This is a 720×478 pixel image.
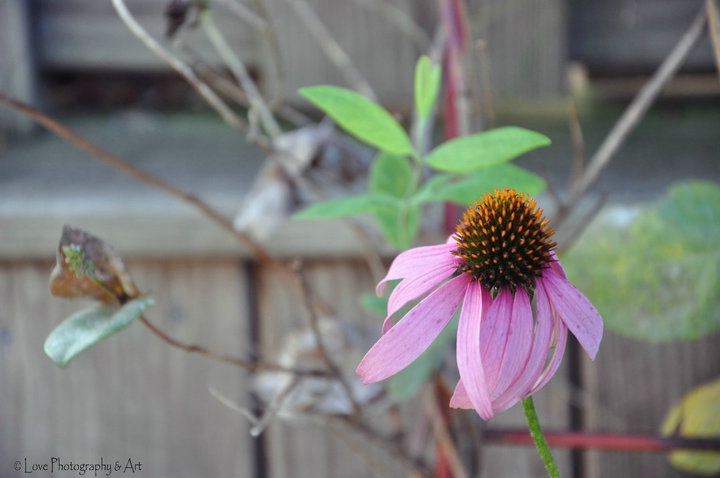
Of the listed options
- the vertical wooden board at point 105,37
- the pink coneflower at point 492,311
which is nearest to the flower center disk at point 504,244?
the pink coneflower at point 492,311

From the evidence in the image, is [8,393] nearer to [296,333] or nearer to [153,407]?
[153,407]

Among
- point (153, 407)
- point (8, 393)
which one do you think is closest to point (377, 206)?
point (153, 407)

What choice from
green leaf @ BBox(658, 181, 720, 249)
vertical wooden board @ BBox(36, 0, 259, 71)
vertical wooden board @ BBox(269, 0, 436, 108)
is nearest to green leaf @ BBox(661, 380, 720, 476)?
green leaf @ BBox(658, 181, 720, 249)

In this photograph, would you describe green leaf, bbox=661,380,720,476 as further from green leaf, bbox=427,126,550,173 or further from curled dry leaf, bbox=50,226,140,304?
curled dry leaf, bbox=50,226,140,304

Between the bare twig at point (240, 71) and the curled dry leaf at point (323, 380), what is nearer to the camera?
the bare twig at point (240, 71)

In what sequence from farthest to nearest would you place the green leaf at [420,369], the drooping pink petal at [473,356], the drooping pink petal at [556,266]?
the green leaf at [420,369] → the drooping pink petal at [556,266] → the drooping pink petal at [473,356]

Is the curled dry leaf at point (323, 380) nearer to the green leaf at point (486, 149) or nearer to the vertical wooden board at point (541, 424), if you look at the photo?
the vertical wooden board at point (541, 424)

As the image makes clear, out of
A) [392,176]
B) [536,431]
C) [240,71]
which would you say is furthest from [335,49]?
[536,431]
